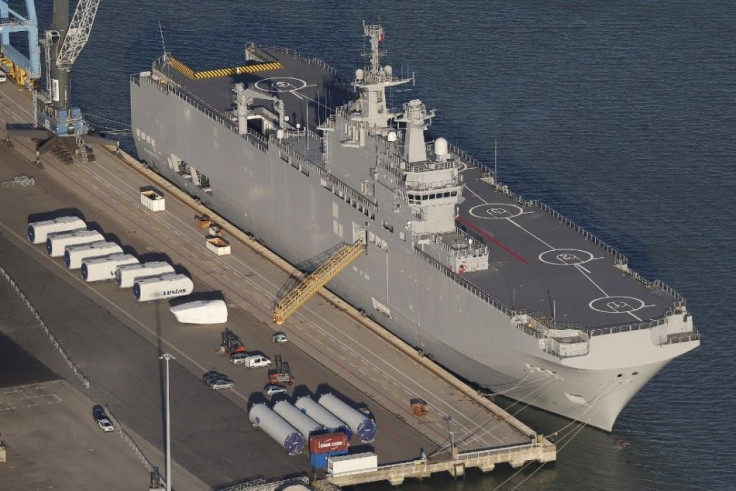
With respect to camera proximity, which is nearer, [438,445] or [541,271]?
[438,445]

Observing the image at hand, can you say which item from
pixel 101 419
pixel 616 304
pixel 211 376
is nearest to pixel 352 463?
pixel 211 376

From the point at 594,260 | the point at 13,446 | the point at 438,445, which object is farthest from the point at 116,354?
the point at 594,260

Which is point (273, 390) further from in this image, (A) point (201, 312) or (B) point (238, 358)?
(A) point (201, 312)

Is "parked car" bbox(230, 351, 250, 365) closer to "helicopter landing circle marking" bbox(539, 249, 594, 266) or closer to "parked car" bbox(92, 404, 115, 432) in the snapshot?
"parked car" bbox(92, 404, 115, 432)

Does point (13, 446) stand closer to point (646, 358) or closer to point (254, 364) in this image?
point (254, 364)

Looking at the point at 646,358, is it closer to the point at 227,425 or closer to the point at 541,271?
the point at 541,271

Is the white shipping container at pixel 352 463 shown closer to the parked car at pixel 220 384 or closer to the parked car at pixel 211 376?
the parked car at pixel 220 384
